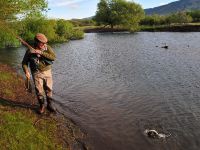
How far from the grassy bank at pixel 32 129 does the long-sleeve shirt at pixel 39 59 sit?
2039 millimetres

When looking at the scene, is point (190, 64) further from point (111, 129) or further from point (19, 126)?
point (19, 126)

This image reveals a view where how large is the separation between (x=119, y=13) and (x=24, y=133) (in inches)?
4932

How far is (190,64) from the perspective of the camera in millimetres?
33875

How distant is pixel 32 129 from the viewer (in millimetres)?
11750

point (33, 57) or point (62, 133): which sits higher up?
point (33, 57)

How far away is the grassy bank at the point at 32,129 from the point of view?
10637 mm

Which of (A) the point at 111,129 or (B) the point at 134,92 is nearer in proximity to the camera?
(A) the point at 111,129

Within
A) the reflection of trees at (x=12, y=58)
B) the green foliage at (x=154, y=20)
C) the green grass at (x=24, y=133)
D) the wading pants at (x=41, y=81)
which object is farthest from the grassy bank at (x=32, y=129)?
the green foliage at (x=154, y=20)

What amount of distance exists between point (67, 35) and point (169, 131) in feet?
243

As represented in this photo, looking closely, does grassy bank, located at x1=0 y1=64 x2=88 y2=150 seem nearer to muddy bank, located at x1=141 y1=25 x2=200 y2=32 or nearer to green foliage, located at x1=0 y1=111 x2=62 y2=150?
green foliage, located at x1=0 y1=111 x2=62 y2=150

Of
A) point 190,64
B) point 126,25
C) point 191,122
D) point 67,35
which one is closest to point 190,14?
point 126,25

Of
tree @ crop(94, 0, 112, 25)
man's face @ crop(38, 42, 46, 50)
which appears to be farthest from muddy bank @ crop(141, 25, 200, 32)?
man's face @ crop(38, 42, 46, 50)

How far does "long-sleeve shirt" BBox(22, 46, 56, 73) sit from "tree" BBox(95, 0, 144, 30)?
359ft

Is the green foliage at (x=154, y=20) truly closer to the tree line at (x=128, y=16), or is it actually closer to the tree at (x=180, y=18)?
the tree line at (x=128, y=16)
